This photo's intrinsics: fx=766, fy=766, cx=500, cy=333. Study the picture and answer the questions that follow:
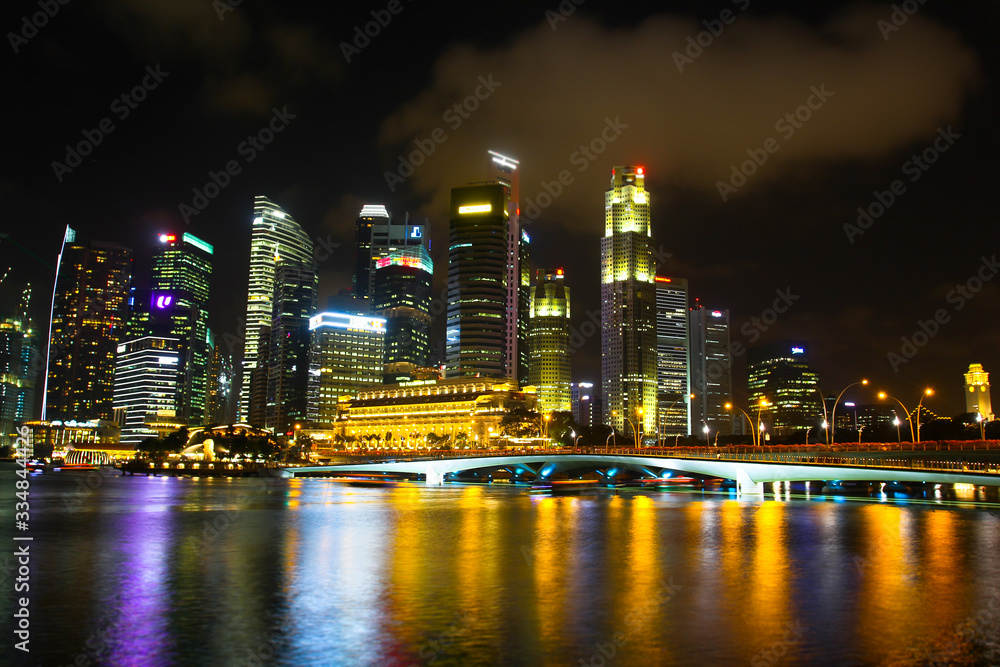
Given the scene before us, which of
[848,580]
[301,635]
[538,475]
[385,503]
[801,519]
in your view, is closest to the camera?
[301,635]

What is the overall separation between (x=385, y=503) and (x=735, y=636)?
226ft

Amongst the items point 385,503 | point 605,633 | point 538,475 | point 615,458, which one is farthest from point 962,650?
point 538,475

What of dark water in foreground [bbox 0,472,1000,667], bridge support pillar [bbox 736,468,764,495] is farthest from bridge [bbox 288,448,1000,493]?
dark water in foreground [bbox 0,472,1000,667]

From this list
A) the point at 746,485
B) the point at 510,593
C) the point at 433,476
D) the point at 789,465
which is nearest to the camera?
the point at 510,593

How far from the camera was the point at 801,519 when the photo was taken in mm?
63531

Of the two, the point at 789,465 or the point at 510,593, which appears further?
the point at 789,465

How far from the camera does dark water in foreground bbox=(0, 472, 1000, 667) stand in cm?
2038

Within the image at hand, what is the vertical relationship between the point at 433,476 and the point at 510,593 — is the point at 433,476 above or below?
below

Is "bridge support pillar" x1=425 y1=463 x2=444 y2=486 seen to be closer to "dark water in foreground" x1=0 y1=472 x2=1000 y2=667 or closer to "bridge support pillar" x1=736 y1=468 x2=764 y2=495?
"bridge support pillar" x1=736 y1=468 x2=764 y2=495

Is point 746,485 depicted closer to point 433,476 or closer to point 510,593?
point 433,476

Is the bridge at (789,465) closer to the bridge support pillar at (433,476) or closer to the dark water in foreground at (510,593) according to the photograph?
the bridge support pillar at (433,476)

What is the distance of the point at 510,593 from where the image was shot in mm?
28922

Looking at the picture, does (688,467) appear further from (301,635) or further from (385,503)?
(301,635)

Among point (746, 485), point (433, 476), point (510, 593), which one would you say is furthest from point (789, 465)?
point (433, 476)
